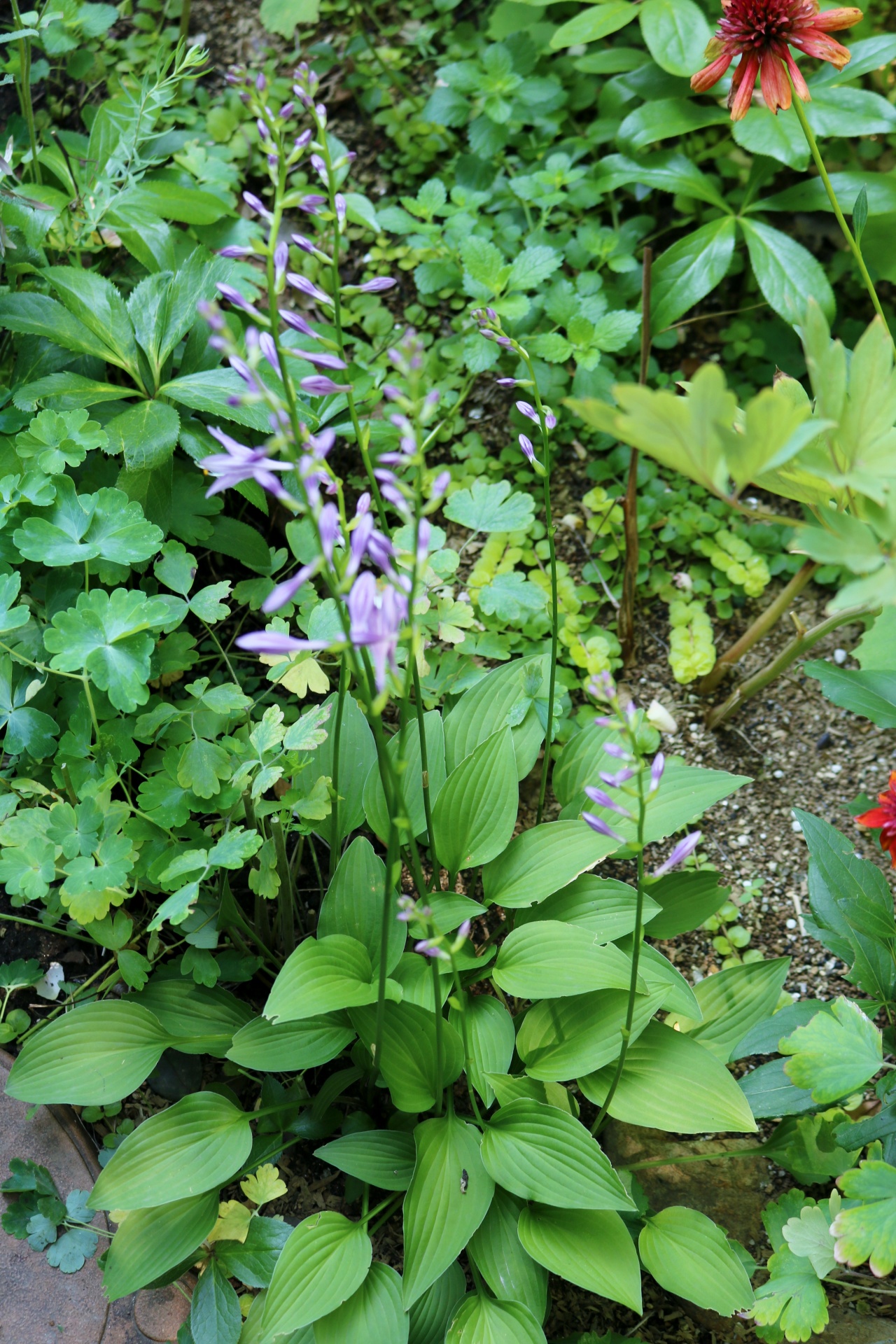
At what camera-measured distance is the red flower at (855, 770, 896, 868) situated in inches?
51.7

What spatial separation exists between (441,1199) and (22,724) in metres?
0.90

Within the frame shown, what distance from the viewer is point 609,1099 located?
1266 millimetres

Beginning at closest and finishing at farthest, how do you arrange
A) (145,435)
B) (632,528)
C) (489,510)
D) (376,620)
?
(376,620)
(145,435)
(489,510)
(632,528)

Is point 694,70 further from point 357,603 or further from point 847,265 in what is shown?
point 357,603

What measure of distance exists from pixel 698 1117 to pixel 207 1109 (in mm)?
684

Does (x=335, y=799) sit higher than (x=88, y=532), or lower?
lower

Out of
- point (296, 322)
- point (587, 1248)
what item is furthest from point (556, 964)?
point (296, 322)

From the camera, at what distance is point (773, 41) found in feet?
4.50

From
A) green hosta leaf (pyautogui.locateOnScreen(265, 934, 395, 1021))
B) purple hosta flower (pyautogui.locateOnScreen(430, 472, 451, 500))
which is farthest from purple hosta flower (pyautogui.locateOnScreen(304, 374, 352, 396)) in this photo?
green hosta leaf (pyautogui.locateOnScreen(265, 934, 395, 1021))

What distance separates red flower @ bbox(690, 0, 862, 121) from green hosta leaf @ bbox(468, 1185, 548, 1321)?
1594 millimetres

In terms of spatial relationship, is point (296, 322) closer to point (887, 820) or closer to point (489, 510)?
point (489, 510)

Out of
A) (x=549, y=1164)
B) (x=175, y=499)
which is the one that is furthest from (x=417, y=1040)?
(x=175, y=499)

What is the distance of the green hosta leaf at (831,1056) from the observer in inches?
43.9

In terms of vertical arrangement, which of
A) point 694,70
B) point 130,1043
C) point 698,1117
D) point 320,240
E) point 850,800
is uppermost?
point 694,70
